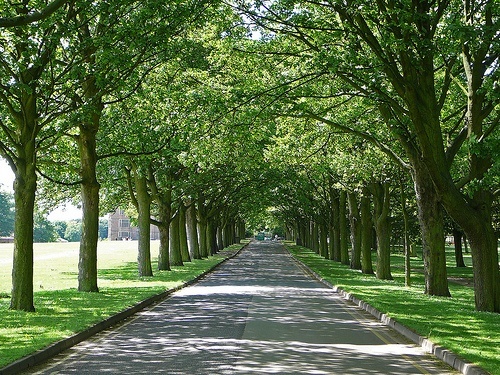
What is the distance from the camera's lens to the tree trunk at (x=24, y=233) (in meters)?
14.9

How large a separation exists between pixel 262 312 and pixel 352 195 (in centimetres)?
2206

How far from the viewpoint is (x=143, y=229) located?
29.5m

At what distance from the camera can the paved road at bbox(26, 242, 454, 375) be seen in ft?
29.8

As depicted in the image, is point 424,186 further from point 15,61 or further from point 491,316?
point 15,61

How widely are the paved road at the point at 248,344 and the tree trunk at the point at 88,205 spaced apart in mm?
3334

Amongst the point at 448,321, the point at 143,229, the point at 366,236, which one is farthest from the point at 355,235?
the point at 448,321

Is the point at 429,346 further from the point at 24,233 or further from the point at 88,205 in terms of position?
the point at 88,205

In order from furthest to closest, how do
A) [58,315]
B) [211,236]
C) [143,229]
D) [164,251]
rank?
[211,236]
[164,251]
[143,229]
[58,315]

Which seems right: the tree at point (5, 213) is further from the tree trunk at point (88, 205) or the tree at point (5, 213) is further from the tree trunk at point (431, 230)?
the tree trunk at point (431, 230)

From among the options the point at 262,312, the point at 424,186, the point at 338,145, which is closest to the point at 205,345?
the point at 262,312

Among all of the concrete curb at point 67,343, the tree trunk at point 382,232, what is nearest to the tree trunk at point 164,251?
the tree trunk at point 382,232

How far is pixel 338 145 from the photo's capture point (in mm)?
25047

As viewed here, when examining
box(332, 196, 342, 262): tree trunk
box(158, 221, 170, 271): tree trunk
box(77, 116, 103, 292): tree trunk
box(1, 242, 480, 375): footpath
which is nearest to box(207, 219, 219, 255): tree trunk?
box(332, 196, 342, 262): tree trunk

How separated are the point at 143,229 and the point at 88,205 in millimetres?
9146
